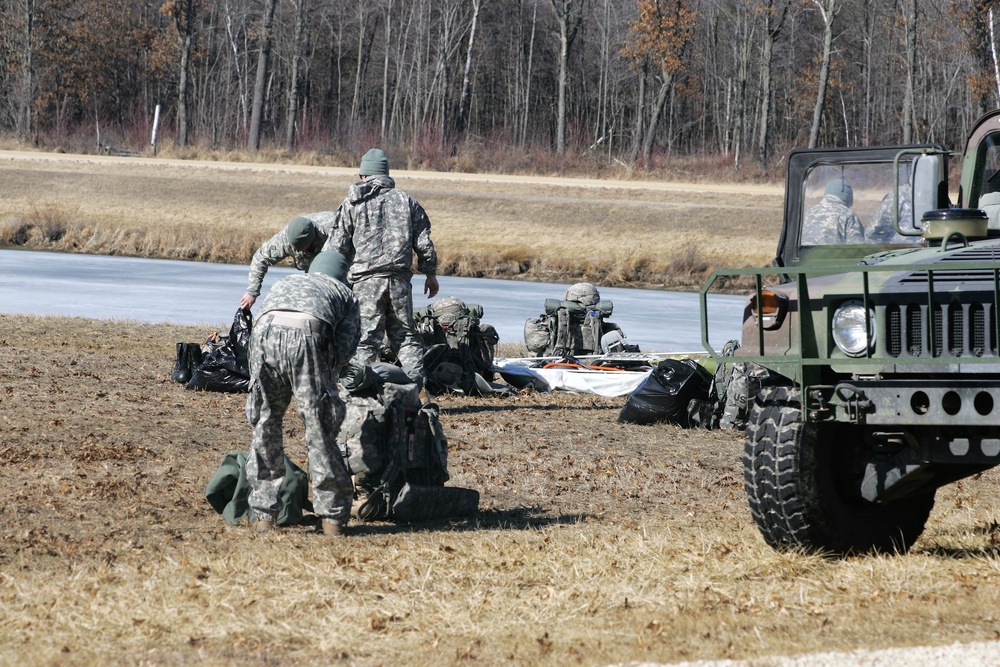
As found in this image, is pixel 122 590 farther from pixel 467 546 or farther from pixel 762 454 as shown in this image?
pixel 762 454

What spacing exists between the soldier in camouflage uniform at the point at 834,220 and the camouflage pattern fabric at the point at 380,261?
11.2 ft

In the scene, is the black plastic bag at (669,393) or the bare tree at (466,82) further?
the bare tree at (466,82)

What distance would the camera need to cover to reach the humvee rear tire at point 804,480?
18.5 feet

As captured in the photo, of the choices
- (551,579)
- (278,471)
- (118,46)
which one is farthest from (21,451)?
(118,46)

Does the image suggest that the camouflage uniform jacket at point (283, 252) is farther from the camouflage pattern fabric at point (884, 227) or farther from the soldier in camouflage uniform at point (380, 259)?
the camouflage pattern fabric at point (884, 227)

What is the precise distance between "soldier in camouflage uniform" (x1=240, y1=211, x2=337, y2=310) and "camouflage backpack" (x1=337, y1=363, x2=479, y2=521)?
1.00 metres

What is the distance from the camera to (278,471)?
6.75 meters

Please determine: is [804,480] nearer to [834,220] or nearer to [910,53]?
[834,220]

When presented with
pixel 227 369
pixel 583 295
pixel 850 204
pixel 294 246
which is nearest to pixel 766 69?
pixel 583 295

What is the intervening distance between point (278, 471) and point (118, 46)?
2035 inches

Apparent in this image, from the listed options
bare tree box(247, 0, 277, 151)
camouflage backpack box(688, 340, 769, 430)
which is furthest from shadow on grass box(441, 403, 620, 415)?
bare tree box(247, 0, 277, 151)

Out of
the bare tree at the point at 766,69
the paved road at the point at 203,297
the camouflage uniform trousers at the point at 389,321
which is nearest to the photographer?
the camouflage uniform trousers at the point at 389,321

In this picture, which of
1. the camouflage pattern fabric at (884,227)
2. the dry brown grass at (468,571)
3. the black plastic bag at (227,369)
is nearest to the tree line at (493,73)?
the black plastic bag at (227,369)

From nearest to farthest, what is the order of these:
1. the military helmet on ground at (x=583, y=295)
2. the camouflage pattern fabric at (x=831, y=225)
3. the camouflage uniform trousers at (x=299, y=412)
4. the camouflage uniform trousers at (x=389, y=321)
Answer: the camouflage uniform trousers at (x=299, y=412) → the camouflage pattern fabric at (x=831, y=225) → the camouflage uniform trousers at (x=389, y=321) → the military helmet on ground at (x=583, y=295)
